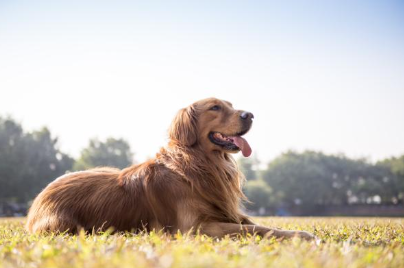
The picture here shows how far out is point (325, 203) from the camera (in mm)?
74750

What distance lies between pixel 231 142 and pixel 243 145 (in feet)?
0.59

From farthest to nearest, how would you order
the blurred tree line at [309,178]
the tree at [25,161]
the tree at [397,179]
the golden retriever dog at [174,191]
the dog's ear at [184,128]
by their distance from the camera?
the tree at [397,179], the blurred tree line at [309,178], the tree at [25,161], the dog's ear at [184,128], the golden retriever dog at [174,191]

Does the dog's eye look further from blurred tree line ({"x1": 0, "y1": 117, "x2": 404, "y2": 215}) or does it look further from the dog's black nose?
blurred tree line ({"x1": 0, "y1": 117, "x2": 404, "y2": 215})

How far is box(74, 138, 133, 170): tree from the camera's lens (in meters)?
54.3

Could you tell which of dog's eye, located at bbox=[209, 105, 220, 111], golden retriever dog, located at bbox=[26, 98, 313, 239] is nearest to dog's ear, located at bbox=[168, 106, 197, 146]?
golden retriever dog, located at bbox=[26, 98, 313, 239]

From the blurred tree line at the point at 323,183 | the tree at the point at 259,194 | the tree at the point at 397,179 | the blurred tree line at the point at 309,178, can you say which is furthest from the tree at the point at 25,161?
the tree at the point at 397,179

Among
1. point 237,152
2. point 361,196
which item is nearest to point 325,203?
point 361,196

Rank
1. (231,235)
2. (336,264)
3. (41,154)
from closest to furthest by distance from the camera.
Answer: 1. (336,264)
2. (231,235)
3. (41,154)

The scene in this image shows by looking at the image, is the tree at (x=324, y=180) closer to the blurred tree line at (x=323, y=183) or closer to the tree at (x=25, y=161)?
the blurred tree line at (x=323, y=183)

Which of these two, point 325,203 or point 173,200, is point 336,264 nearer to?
point 173,200

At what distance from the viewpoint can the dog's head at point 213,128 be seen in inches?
225

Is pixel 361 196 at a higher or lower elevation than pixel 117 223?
lower

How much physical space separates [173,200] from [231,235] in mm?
911

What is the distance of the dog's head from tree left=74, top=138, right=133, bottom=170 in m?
49.1
